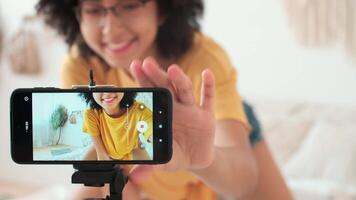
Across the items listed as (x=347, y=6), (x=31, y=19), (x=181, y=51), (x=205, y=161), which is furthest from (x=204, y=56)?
(x=31, y=19)

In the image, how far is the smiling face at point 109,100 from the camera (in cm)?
43

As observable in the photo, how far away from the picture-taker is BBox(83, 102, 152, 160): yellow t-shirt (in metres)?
0.44

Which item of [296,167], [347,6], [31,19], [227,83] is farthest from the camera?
[31,19]

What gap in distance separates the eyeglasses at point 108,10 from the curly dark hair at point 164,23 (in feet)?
0.16

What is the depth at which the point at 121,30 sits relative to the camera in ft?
2.40

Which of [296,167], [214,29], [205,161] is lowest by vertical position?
[296,167]

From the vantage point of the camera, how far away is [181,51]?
823 millimetres

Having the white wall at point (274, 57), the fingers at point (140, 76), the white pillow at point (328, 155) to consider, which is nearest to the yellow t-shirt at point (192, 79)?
the fingers at point (140, 76)

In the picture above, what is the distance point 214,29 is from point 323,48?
0.34m

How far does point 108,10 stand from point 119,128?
0.32 m

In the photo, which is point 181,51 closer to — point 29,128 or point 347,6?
point 29,128

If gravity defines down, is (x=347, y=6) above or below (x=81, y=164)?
above

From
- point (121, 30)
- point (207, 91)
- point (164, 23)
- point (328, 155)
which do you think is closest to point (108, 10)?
point (121, 30)

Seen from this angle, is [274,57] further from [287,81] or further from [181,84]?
[181,84]
